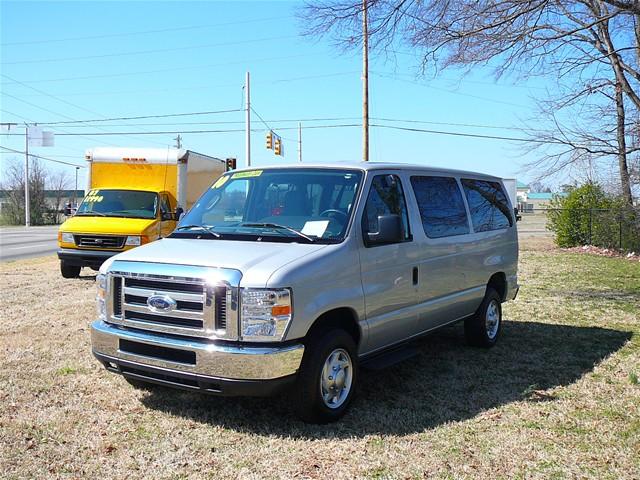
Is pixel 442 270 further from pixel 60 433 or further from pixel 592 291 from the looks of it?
pixel 592 291

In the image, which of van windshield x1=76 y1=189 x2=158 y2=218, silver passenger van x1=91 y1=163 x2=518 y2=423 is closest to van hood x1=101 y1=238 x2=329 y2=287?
silver passenger van x1=91 y1=163 x2=518 y2=423

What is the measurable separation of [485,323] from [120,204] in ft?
29.2

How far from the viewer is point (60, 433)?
4.54 meters

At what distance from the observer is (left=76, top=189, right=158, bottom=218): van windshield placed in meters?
13.0

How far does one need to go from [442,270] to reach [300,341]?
7.39 ft

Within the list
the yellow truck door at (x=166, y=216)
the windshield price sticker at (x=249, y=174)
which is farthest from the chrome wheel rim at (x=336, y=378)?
the yellow truck door at (x=166, y=216)

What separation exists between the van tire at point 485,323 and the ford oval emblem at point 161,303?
156 inches

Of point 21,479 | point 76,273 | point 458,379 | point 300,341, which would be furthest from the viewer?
point 76,273

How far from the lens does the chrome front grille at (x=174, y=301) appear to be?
426cm

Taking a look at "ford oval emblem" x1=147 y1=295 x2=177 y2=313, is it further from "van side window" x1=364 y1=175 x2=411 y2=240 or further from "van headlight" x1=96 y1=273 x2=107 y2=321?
"van side window" x1=364 y1=175 x2=411 y2=240

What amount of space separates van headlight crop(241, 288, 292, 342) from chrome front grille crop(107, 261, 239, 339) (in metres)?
0.08

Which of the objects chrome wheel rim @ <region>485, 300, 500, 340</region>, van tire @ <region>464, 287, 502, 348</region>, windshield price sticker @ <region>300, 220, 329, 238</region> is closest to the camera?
windshield price sticker @ <region>300, 220, 329, 238</region>

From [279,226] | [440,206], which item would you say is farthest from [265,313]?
[440,206]

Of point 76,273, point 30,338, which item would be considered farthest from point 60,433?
point 76,273
